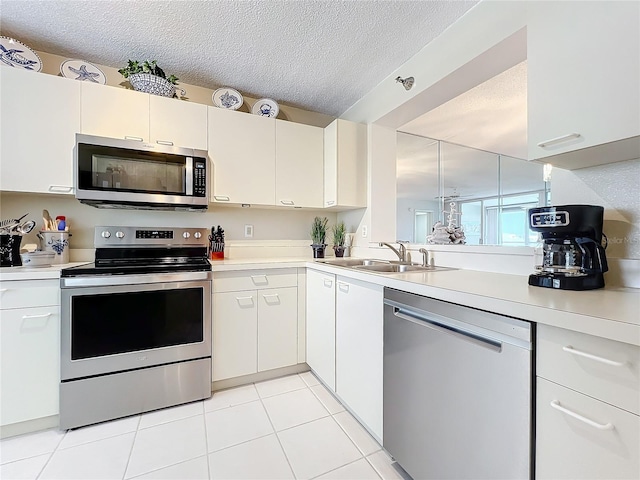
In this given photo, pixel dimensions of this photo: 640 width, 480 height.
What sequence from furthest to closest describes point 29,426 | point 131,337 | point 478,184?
1. point 478,184
2. point 131,337
3. point 29,426

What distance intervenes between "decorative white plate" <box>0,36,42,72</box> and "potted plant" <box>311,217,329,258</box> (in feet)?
7.24

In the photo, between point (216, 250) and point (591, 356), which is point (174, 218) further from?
point (591, 356)

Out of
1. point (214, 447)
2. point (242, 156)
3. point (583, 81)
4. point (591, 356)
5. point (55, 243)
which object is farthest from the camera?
point (242, 156)

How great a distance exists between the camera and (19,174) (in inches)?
67.3

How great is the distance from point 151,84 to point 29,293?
148 cm

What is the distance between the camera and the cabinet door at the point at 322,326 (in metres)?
1.83

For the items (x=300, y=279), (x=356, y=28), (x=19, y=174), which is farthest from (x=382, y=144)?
(x=19, y=174)

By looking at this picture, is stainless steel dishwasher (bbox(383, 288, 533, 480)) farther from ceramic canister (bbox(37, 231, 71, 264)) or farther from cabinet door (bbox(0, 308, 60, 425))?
ceramic canister (bbox(37, 231, 71, 264))

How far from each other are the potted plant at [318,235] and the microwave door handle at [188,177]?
1.08 meters

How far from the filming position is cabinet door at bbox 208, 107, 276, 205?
2191 millimetres

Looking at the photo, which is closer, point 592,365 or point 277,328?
point 592,365

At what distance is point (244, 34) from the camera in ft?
5.83

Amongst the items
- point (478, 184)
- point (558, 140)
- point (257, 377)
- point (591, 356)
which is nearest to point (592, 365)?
point (591, 356)

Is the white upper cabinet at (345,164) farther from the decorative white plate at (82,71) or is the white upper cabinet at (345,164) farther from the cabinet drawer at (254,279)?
the decorative white plate at (82,71)
